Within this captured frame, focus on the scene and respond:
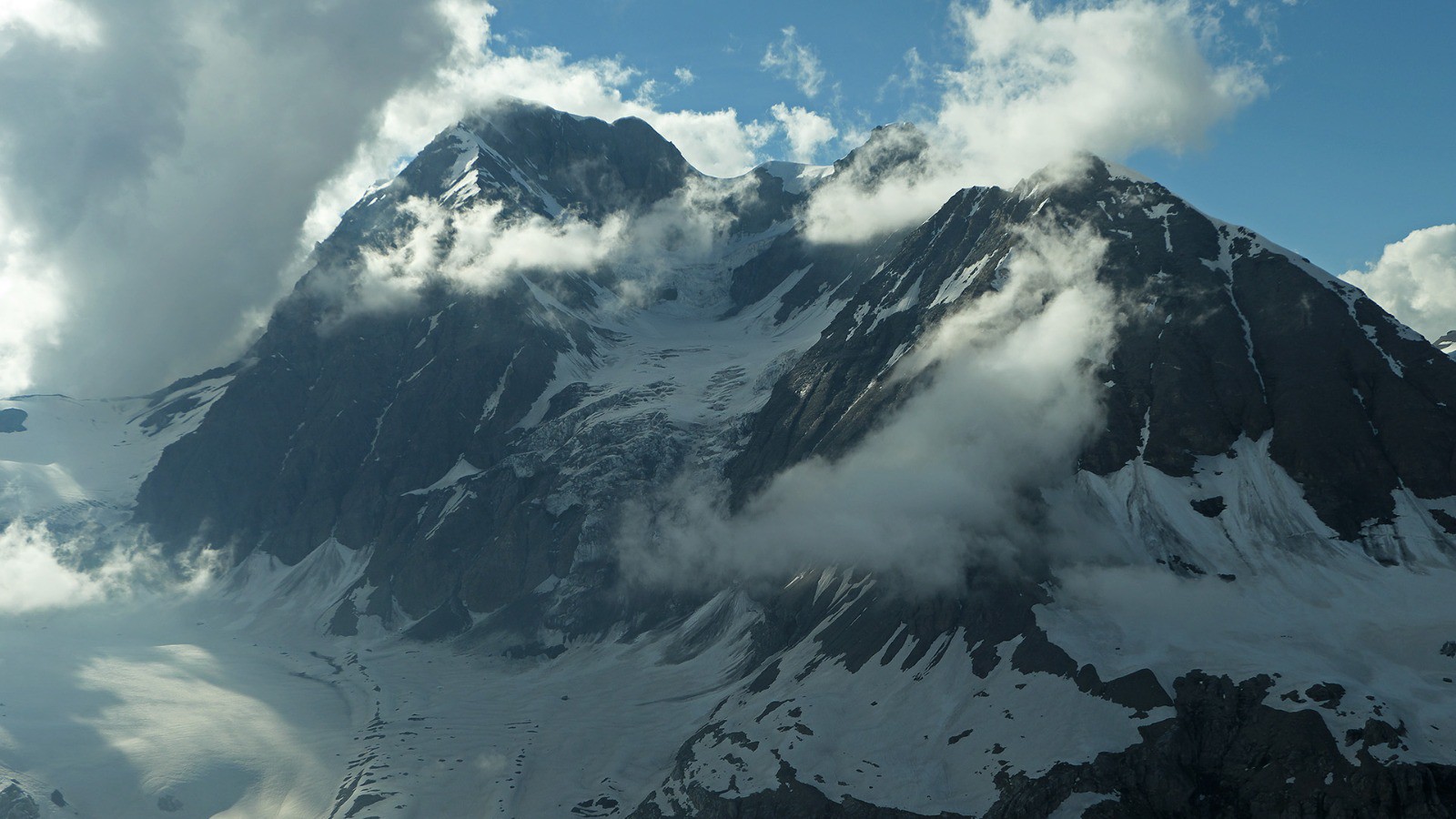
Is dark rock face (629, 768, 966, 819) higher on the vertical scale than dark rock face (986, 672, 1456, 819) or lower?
lower

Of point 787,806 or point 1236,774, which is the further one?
point 787,806

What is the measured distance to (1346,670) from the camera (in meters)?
164

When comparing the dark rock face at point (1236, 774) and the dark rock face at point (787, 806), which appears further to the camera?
the dark rock face at point (787, 806)

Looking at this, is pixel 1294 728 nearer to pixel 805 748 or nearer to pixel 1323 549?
pixel 1323 549

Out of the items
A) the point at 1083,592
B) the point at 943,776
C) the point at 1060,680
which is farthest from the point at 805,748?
the point at 1083,592

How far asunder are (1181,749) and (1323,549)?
59.7 meters

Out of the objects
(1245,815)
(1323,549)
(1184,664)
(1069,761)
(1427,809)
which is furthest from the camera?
(1323,549)

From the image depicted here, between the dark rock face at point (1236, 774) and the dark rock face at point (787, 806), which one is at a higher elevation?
the dark rock face at point (1236, 774)

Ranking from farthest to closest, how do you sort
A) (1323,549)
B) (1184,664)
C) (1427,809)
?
(1323,549) < (1184,664) < (1427,809)

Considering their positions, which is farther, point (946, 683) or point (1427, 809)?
point (946, 683)

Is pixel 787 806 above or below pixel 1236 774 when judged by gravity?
below

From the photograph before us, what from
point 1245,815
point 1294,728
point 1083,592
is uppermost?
point 1083,592

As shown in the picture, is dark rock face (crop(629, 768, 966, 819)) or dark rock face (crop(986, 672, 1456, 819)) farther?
dark rock face (crop(629, 768, 966, 819))

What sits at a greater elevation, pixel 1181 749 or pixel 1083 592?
pixel 1083 592
